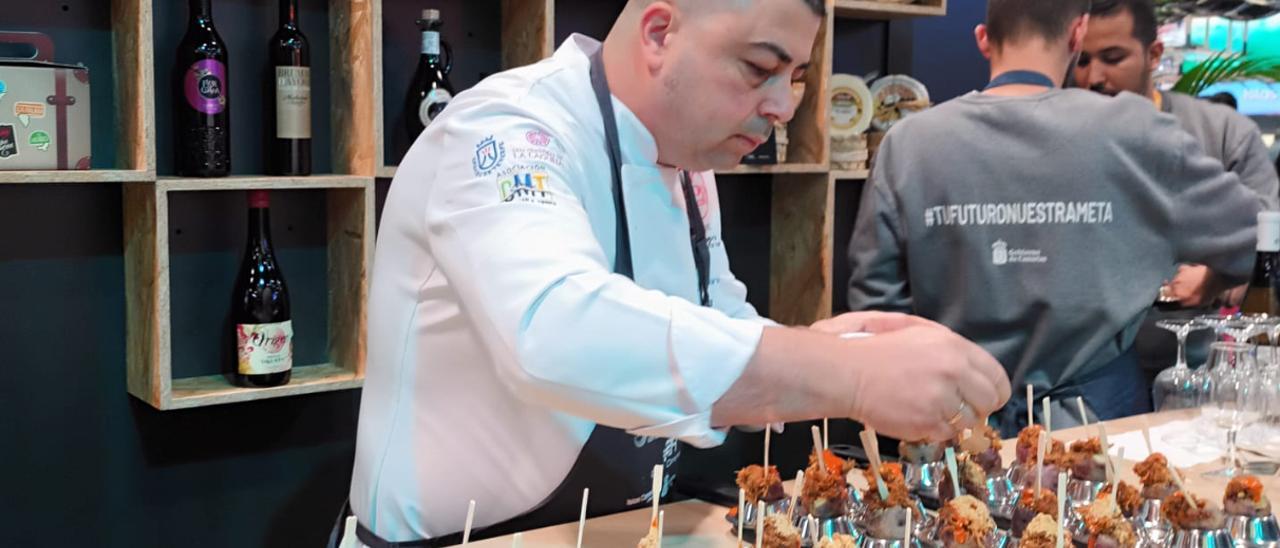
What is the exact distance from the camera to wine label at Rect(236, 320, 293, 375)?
105 inches

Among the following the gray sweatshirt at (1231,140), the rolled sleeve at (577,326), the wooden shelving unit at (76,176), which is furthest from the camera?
the gray sweatshirt at (1231,140)

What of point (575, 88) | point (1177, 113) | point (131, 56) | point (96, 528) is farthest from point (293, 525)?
point (1177, 113)

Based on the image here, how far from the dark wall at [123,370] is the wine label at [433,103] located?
12 centimetres

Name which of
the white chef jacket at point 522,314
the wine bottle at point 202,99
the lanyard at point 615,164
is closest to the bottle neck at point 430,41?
the wine bottle at point 202,99

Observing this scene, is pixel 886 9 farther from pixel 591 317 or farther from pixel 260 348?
pixel 591 317

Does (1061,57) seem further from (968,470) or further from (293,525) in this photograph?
(293,525)

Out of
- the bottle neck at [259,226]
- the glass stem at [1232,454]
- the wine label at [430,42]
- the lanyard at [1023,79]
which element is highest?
the wine label at [430,42]

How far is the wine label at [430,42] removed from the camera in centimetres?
285

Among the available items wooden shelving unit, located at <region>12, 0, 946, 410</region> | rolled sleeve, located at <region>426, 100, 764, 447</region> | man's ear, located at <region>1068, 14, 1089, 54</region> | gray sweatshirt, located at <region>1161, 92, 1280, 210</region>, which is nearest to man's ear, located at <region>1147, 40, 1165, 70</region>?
gray sweatshirt, located at <region>1161, 92, 1280, 210</region>

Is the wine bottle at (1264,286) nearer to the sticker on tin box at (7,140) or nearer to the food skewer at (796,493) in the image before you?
the food skewer at (796,493)

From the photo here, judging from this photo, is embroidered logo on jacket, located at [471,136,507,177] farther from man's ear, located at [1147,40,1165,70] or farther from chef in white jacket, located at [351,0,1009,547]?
man's ear, located at [1147,40,1165,70]

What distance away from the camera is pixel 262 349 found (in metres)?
2.69

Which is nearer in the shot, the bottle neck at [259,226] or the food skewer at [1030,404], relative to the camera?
the food skewer at [1030,404]

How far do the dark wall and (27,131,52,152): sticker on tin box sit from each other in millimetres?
225
